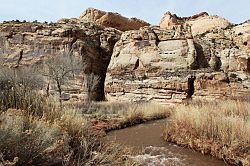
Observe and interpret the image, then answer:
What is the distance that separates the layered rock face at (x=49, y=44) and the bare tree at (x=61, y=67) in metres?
1.37

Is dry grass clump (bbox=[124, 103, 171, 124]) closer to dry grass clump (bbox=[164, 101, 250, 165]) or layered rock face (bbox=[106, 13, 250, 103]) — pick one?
dry grass clump (bbox=[164, 101, 250, 165])

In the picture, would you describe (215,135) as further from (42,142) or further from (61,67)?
(61,67)

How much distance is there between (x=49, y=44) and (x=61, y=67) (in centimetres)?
511

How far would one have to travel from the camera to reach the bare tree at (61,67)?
29.2 m

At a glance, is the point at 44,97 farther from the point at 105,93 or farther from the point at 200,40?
the point at 200,40

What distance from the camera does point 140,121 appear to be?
627 inches

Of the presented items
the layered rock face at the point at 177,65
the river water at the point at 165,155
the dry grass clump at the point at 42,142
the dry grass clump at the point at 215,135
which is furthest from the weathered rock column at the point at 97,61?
the dry grass clump at the point at 42,142

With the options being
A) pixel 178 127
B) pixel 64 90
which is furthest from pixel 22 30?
pixel 178 127

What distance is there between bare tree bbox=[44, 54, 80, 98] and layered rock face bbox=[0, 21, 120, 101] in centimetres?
137

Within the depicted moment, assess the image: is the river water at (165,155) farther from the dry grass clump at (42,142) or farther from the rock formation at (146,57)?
the rock formation at (146,57)

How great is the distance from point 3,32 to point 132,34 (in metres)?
14.7

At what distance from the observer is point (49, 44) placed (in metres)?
33.0

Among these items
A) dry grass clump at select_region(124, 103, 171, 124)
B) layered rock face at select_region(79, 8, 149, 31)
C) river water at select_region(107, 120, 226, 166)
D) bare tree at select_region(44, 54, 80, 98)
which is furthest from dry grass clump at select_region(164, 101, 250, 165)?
layered rock face at select_region(79, 8, 149, 31)

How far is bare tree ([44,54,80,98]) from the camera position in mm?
29156
